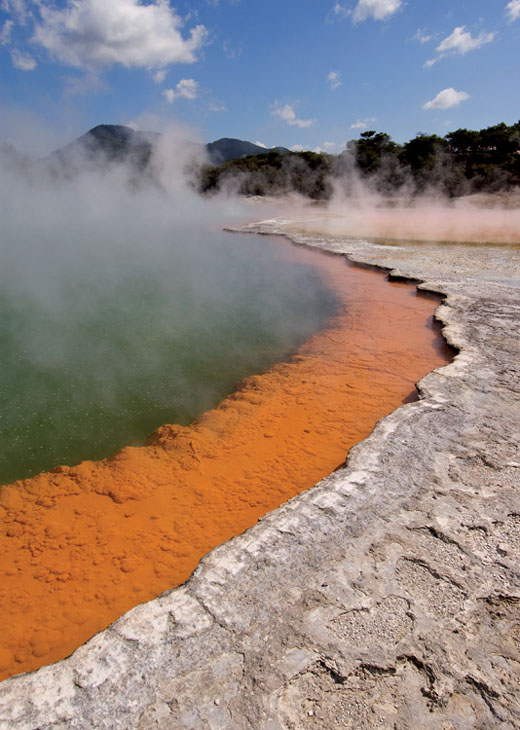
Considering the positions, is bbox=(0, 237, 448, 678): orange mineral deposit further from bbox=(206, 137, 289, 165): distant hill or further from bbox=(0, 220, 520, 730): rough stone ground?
bbox=(206, 137, 289, 165): distant hill

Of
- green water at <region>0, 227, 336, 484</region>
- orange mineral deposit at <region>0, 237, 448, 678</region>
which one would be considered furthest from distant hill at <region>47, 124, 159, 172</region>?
orange mineral deposit at <region>0, 237, 448, 678</region>

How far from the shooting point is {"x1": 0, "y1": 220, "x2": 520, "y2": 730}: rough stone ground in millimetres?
1131

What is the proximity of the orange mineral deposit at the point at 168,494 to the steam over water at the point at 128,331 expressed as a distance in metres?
0.29

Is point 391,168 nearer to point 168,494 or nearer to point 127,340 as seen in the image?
point 127,340

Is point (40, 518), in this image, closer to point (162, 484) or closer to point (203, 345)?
point (162, 484)

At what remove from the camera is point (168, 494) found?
7.67ft

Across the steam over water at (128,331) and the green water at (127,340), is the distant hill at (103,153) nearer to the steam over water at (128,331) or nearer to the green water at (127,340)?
the steam over water at (128,331)

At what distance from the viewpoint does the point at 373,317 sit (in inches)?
193

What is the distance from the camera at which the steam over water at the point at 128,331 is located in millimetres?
3045

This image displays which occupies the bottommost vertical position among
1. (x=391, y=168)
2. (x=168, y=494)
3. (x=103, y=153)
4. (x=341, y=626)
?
(x=168, y=494)

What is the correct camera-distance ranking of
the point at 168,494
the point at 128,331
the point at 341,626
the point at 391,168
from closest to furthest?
the point at 341,626, the point at 168,494, the point at 128,331, the point at 391,168

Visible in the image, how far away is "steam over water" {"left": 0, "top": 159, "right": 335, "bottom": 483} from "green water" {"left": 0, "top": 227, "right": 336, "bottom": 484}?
1 cm

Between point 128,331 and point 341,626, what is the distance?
155 inches

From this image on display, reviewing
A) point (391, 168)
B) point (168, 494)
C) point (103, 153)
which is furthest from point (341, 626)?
point (103, 153)
